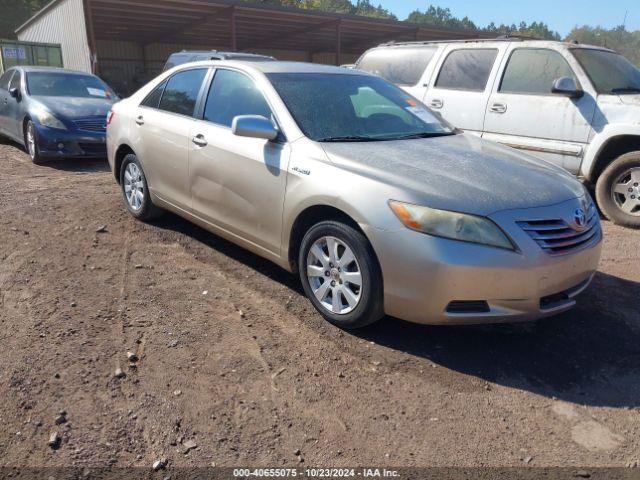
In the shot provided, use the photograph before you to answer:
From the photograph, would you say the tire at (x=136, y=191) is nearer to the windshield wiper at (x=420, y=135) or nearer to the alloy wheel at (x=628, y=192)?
the windshield wiper at (x=420, y=135)

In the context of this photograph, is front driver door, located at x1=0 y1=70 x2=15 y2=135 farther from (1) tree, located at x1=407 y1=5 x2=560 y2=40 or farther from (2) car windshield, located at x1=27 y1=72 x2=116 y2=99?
(1) tree, located at x1=407 y1=5 x2=560 y2=40

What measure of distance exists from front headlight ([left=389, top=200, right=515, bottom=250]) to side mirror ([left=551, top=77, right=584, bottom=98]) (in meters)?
3.74

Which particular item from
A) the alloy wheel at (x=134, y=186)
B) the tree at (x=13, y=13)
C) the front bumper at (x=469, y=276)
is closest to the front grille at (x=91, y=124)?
the alloy wheel at (x=134, y=186)

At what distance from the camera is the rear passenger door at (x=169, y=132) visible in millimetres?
4621

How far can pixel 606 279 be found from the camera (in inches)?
176

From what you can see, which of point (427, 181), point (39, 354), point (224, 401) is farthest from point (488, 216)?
point (39, 354)

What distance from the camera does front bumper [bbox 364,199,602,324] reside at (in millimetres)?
2953

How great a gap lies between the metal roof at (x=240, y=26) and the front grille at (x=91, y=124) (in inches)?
416

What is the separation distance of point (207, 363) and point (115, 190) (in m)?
4.44

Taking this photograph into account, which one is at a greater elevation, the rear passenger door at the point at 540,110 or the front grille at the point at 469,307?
the rear passenger door at the point at 540,110

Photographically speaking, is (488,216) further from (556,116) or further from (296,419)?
(556,116)

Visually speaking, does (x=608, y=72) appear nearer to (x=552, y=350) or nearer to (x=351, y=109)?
(x=351, y=109)

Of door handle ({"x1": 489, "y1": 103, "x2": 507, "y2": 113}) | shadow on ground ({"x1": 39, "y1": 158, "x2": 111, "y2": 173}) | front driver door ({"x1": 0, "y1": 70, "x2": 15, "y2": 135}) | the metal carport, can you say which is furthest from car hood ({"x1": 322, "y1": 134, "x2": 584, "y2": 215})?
the metal carport

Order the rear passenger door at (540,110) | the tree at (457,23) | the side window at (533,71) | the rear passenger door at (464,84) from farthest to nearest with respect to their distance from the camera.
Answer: the tree at (457,23) < the rear passenger door at (464,84) < the side window at (533,71) < the rear passenger door at (540,110)
